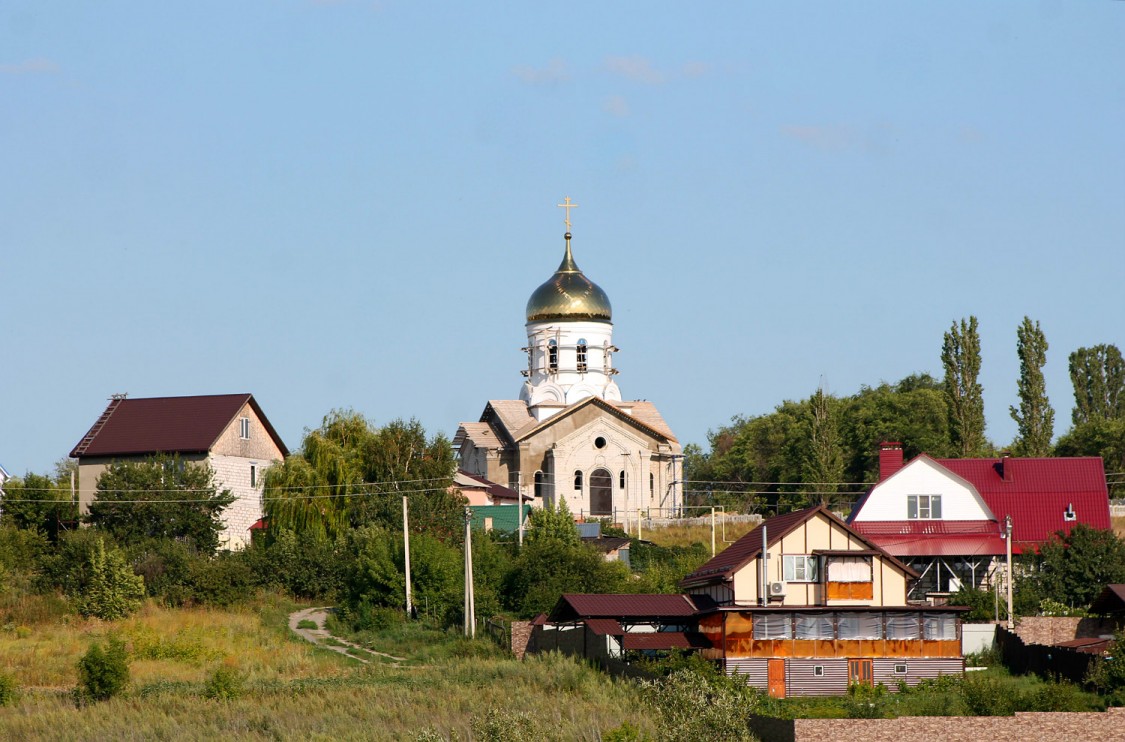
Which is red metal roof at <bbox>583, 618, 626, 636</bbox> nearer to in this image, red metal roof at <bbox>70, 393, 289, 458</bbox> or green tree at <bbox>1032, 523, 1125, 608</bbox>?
green tree at <bbox>1032, 523, 1125, 608</bbox>

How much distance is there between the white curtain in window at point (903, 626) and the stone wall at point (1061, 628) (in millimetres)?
4916

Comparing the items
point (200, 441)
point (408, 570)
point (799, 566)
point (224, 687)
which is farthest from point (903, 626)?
point (200, 441)

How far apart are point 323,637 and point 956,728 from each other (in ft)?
70.4

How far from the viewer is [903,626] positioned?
3978 cm

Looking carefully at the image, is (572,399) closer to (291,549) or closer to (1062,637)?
(291,549)

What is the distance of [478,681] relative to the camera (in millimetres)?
38344

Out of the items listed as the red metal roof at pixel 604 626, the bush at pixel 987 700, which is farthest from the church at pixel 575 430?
the bush at pixel 987 700

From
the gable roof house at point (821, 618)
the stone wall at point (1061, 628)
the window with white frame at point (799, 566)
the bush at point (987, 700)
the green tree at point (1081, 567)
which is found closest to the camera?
the bush at point (987, 700)

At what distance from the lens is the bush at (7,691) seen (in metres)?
37.8

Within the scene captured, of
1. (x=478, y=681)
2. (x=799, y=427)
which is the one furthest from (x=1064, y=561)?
(x=799, y=427)

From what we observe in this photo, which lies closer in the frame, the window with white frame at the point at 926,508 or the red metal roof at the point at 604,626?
the red metal roof at the point at 604,626

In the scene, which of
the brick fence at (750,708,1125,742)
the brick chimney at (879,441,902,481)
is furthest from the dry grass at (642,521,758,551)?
the brick fence at (750,708,1125,742)

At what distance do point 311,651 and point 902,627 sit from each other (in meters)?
15.7

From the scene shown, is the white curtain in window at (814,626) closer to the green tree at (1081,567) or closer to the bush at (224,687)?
the green tree at (1081,567)
